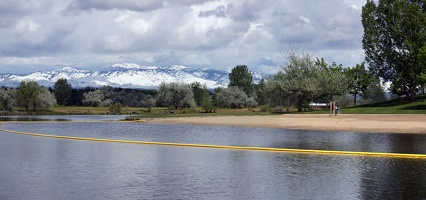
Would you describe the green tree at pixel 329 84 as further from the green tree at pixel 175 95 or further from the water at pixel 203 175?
the water at pixel 203 175

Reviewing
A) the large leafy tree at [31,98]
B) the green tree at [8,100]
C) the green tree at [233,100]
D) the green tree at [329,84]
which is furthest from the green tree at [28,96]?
the green tree at [329,84]

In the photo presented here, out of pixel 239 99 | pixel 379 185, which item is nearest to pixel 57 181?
pixel 379 185

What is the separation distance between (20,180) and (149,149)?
44.0 ft

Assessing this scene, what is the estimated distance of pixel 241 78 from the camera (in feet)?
645

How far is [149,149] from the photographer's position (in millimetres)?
32531

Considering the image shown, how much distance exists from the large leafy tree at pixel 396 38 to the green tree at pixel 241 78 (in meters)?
89.9

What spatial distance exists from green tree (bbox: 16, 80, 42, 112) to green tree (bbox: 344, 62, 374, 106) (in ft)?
308

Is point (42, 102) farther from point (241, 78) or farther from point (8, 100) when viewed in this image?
point (241, 78)

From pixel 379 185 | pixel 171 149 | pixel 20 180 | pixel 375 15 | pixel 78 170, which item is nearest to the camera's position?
pixel 379 185

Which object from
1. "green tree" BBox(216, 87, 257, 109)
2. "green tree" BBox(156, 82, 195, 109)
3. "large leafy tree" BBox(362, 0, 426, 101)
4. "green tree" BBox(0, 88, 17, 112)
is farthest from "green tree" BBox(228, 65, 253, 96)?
"large leafy tree" BBox(362, 0, 426, 101)

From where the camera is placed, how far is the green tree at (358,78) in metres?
126

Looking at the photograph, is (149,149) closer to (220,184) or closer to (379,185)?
(220,184)

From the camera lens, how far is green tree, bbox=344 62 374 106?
4943 inches

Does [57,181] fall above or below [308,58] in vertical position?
below
